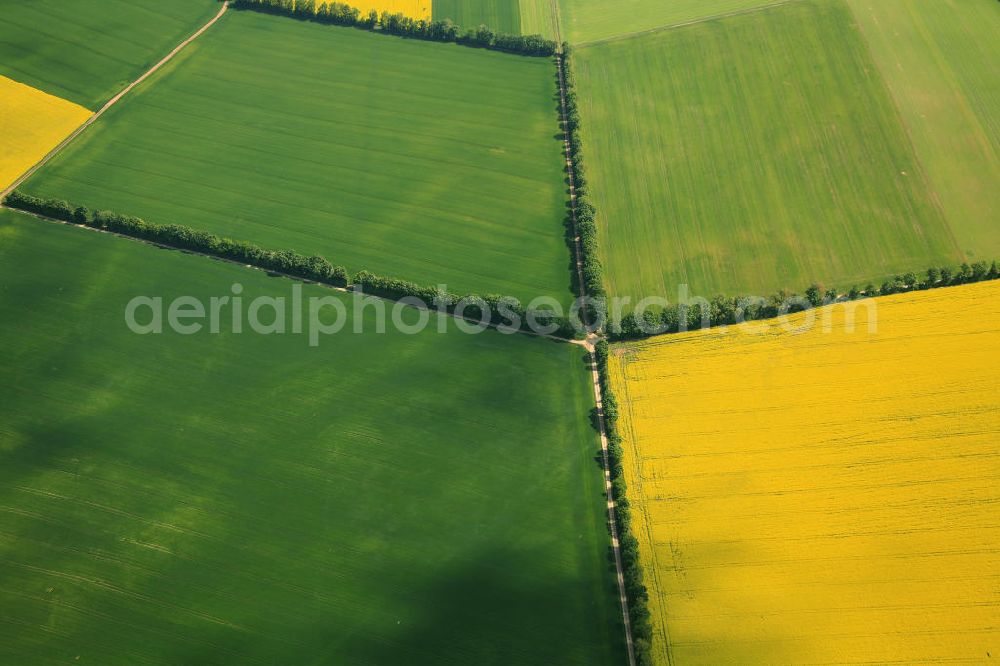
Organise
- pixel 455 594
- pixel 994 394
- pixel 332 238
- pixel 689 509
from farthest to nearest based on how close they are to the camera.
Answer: pixel 332 238, pixel 994 394, pixel 689 509, pixel 455 594

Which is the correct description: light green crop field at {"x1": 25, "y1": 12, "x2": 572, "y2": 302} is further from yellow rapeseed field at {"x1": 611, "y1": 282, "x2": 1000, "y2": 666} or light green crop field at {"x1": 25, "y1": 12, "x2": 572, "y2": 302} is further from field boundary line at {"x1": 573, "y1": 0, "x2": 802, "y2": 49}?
yellow rapeseed field at {"x1": 611, "y1": 282, "x2": 1000, "y2": 666}

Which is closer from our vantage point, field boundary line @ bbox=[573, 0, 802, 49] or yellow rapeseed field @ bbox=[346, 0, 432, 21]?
field boundary line @ bbox=[573, 0, 802, 49]

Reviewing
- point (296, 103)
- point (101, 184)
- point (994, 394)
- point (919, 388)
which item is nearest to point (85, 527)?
point (101, 184)

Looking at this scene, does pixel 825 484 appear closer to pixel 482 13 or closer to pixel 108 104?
pixel 482 13

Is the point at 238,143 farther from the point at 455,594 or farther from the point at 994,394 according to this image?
the point at 994,394

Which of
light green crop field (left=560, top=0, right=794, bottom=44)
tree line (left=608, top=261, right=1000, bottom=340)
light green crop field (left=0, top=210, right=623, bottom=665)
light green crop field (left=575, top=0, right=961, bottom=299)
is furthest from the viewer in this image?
light green crop field (left=560, top=0, right=794, bottom=44)

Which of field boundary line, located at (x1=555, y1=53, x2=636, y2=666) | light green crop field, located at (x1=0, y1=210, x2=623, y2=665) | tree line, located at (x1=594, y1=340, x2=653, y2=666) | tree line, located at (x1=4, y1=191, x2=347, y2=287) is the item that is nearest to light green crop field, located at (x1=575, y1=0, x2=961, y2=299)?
field boundary line, located at (x1=555, y1=53, x2=636, y2=666)
